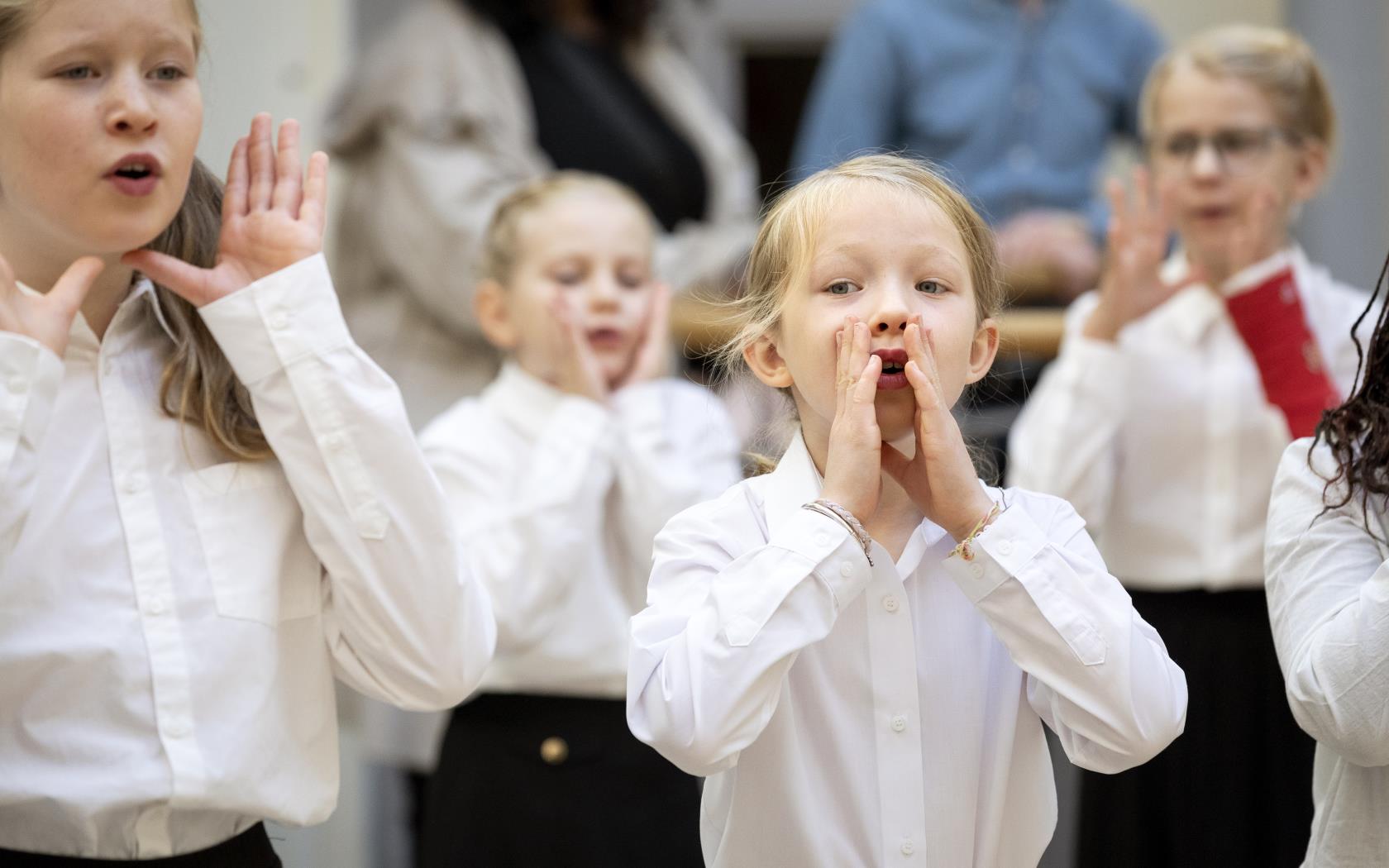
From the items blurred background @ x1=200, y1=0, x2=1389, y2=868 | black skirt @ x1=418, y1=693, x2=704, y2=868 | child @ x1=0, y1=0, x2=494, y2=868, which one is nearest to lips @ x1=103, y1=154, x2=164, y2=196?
child @ x1=0, y1=0, x2=494, y2=868

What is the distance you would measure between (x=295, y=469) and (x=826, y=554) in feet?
1.75

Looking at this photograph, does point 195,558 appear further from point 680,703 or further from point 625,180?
point 625,180

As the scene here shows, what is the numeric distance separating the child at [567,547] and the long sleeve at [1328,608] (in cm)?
94

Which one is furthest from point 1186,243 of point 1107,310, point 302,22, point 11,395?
point 302,22

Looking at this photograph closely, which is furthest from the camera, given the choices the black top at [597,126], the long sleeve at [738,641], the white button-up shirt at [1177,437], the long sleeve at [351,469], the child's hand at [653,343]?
the black top at [597,126]

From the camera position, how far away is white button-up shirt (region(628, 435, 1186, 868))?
52.7 inches

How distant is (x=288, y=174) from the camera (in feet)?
5.28

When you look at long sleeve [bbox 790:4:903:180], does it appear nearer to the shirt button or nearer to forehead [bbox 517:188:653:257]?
forehead [bbox 517:188:653:257]

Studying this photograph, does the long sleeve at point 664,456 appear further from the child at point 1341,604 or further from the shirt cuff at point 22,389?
the shirt cuff at point 22,389

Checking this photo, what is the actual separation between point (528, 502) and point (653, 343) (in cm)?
39

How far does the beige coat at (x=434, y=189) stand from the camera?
3242mm

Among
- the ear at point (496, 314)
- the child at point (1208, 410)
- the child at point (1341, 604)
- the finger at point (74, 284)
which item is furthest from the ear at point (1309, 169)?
the finger at point (74, 284)

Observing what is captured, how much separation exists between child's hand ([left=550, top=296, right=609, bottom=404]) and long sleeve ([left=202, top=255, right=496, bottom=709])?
32.4 inches

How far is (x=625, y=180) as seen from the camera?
11.0 feet
